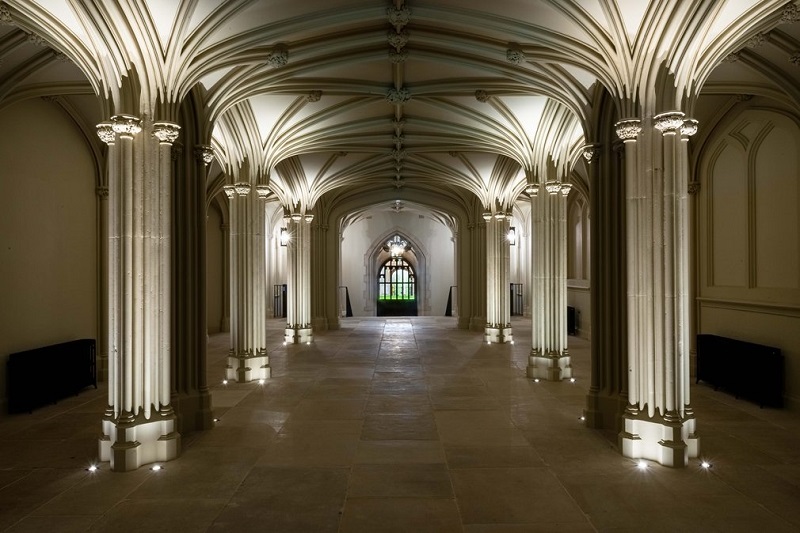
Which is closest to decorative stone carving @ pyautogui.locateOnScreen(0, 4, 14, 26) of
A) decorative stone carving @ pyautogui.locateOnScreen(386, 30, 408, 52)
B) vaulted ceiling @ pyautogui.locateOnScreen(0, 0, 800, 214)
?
vaulted ceiling @ pyautogui.locateOnScreen(0, 0, 800, 214)

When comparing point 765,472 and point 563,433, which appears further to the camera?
point 563,433

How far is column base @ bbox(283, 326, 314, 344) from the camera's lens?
1510 centimetres

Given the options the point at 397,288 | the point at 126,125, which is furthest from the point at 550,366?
the point at 397,288

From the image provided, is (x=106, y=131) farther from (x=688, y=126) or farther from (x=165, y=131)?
(x=688, y=126)

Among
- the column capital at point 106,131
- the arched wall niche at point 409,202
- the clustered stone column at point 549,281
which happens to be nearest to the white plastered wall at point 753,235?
the clustered stone column at point 549,281

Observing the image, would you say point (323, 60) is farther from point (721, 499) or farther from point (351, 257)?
point (351, 257)

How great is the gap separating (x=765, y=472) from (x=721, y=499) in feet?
3.20

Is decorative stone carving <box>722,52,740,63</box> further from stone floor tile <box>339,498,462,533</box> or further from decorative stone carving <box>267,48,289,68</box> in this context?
stone floor tile <box>339,498,462,533</box>

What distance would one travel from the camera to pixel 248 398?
323 inches

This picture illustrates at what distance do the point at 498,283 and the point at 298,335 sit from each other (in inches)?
228

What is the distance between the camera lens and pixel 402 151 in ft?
44.0

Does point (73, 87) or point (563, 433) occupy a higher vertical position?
point (73, 87)

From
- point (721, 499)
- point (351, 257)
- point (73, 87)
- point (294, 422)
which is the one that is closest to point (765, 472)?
point (721, 499)

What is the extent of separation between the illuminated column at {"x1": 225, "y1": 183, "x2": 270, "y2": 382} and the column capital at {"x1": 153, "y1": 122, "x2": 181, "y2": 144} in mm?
4187
